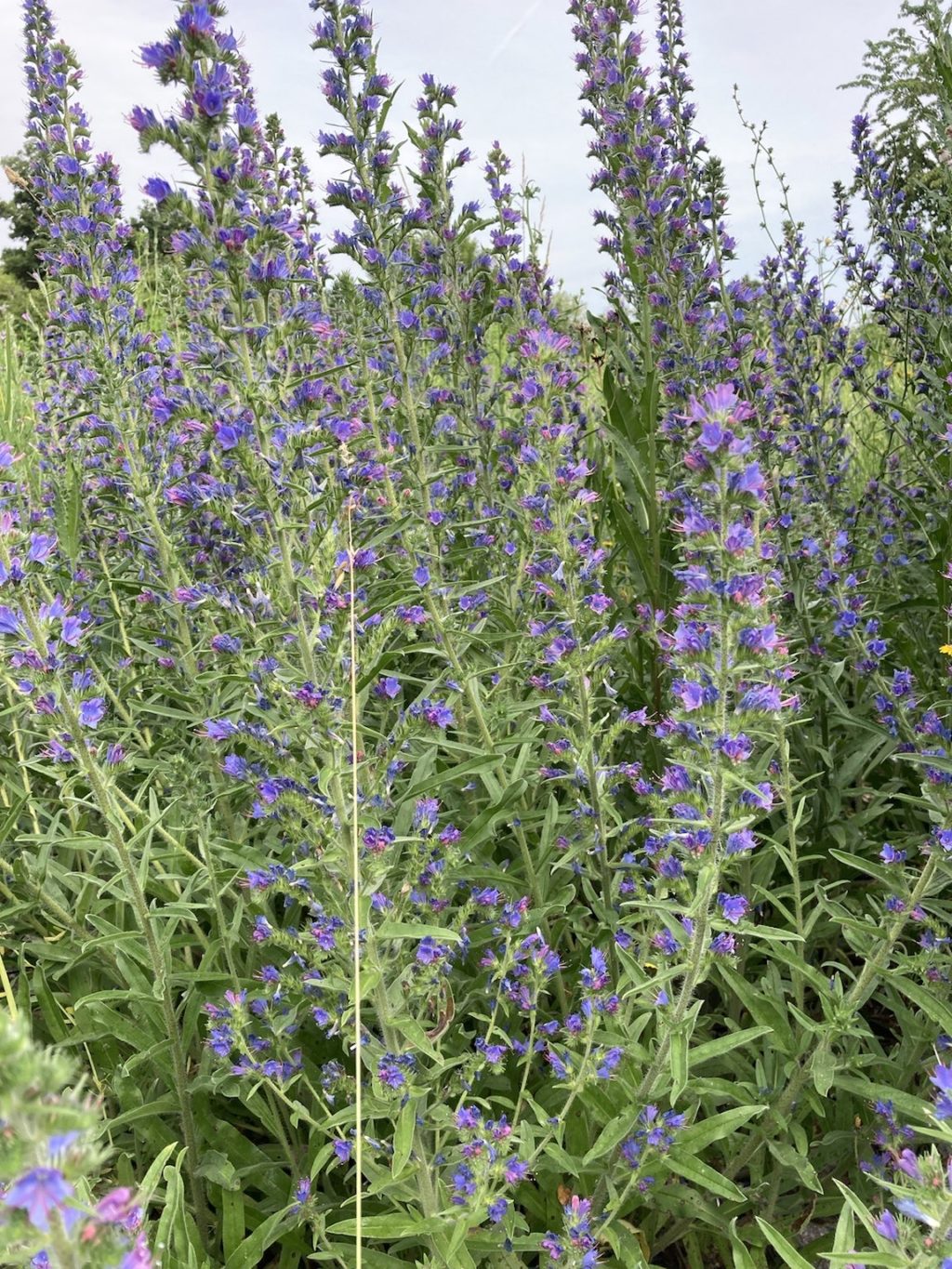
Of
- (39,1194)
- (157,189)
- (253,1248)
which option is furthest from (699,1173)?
(157,189)

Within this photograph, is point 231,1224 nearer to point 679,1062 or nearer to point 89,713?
point 679,1062

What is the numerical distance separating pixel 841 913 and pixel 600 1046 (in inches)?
31.5

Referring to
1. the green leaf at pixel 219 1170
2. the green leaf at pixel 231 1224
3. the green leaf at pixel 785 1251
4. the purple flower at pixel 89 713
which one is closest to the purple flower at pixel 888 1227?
the green leaf at pixel 785 1251

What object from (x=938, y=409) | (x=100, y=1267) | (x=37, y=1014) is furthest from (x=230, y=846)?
(x=938, y=409)

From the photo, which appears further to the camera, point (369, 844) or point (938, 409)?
point (938, 409)

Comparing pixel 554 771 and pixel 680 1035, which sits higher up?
pixel 554 771

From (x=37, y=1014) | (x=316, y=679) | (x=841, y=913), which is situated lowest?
(x=37, y=1014)

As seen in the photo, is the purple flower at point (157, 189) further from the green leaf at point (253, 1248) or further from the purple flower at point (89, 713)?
the green leaf at point (253, 1248)

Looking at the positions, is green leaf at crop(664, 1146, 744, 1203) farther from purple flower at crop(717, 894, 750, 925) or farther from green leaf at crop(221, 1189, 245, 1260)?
green leaf at crop(221, 1189, 245, 1260)

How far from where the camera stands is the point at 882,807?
3.28 m

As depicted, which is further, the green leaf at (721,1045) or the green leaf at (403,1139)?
the green leaf at (721,1045)

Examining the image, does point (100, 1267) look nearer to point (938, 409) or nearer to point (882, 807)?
point (882, 807)

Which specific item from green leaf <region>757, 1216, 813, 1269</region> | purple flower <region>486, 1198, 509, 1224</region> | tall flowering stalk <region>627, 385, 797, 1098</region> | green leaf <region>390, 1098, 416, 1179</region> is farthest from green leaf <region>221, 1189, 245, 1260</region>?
green leaf <region>757, 1216, 813, 1269</region>

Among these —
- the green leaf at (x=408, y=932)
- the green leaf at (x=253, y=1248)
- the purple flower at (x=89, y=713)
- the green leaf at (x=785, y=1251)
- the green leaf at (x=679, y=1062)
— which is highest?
the purple flower at (x=89, y=713)
